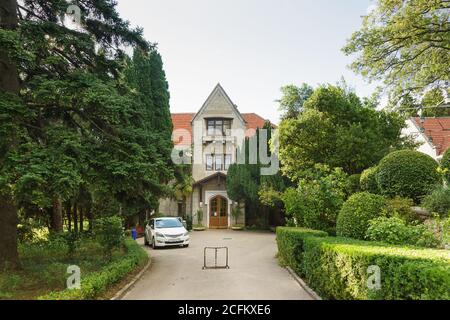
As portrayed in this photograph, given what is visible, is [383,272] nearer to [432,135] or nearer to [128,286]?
[128,286]

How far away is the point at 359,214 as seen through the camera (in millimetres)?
A: 11750

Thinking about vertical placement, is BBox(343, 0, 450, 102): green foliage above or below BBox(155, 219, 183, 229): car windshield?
above

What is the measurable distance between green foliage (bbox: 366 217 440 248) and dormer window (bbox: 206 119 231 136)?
25.4m

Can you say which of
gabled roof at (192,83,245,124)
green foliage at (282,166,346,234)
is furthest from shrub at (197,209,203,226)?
green foliage at (282,166,346,234)

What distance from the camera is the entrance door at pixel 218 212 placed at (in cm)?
3397

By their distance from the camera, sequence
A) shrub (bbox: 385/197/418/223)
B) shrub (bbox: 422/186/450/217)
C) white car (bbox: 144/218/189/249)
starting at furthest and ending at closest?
white car (bbox: 144/218/189/249) → shrub (bbox: 385/197/418/223) → shrub (bbox: 422/186/450/217)

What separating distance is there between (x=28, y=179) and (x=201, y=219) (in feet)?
A: 86.5

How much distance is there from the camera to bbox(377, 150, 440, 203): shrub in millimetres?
13750

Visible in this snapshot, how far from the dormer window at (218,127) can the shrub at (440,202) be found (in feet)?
80.0

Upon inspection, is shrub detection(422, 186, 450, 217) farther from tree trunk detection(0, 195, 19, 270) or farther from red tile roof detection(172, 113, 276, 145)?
red tile roof detection(172, 113, 276, 145)

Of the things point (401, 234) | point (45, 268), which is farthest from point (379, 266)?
point (45, 268)

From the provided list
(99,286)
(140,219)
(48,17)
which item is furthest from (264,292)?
(140,219)

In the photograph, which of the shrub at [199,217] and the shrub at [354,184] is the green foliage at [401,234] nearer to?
the shrub at [354,184]
